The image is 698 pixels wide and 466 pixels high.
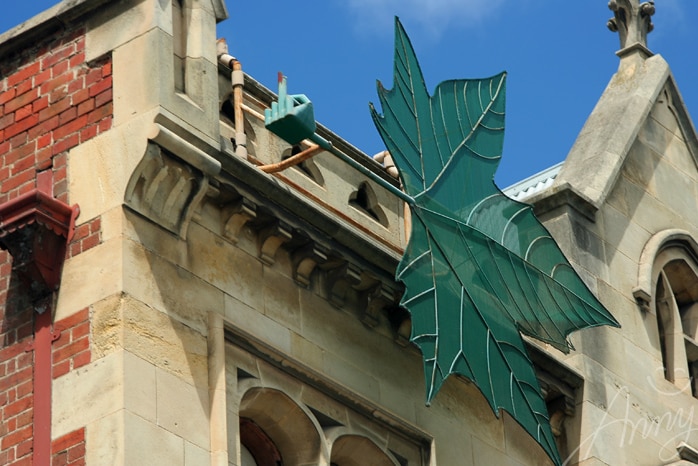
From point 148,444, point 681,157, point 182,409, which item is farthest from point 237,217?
point 681,157

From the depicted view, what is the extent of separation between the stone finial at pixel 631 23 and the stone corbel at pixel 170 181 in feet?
29.7

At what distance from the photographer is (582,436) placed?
2261 centimetres

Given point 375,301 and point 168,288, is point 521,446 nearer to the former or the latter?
point 375,301

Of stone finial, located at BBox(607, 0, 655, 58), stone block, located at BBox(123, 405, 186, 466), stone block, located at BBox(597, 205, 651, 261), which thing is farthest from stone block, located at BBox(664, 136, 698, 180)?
stone block, located at BBox(123, 405, 186, 466)

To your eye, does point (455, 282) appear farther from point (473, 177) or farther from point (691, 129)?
point (691, 129)

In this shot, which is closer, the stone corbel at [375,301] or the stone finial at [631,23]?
the stone corbel at [375,301]

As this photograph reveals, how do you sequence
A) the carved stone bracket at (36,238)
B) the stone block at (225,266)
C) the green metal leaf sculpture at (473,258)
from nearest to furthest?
1. the carved stone bracket at (36,238)
2. the stone block at (225,266)
3. the green metal leaf sculpture at (473,258)

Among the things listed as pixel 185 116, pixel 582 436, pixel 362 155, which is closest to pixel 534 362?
pixel 582 436

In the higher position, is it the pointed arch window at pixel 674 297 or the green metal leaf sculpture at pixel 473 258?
the pointed arch window at pixel 674 297

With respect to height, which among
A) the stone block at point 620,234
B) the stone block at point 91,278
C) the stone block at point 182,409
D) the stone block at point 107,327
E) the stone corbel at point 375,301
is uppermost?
the stone block at point 620,234

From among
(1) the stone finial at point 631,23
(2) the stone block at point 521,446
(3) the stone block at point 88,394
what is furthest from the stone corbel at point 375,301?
(1) the stone finial at point 631,23

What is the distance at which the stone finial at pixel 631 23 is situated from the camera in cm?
2683

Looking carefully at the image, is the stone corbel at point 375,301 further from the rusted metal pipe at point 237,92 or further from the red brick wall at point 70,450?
the red brick wall at point 70,450

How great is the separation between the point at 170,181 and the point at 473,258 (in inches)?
129
